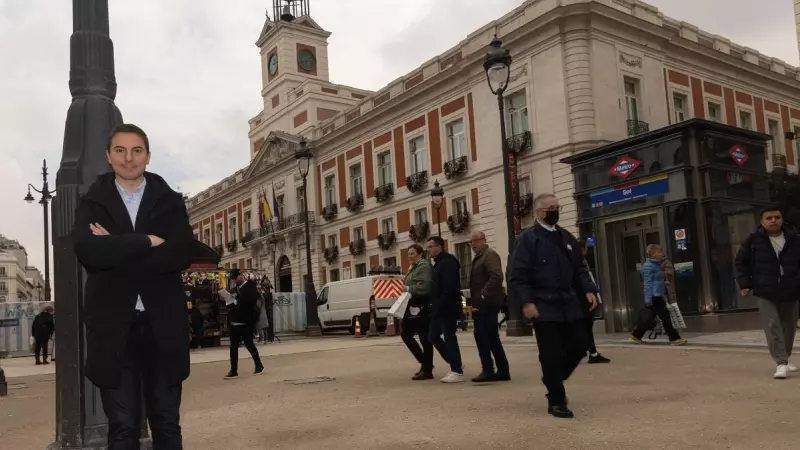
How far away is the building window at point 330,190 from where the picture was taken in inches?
1698

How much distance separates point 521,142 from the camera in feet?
96.0

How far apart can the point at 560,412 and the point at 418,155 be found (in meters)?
30.7

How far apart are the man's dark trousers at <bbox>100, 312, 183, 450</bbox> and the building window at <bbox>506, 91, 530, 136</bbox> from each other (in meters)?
27.2

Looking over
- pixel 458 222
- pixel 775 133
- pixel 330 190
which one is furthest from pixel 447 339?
pixel 330 190

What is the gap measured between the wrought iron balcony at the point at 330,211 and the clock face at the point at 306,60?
39.6 ft

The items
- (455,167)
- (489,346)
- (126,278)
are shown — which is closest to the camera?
(126,278)

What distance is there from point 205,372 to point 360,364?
112 inches

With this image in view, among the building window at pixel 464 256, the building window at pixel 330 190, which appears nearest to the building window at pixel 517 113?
the building window at pixel 464 256

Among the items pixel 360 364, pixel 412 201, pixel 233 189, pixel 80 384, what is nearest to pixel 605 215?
pixel 360 364

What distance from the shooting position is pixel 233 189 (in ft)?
182

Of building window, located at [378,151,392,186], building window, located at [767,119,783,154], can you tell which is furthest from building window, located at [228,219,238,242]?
building window, located at [767,119,783,154]

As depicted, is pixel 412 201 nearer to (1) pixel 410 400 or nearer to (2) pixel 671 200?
(2) pixel 671 200

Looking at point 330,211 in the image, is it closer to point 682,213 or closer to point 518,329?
point 518,329

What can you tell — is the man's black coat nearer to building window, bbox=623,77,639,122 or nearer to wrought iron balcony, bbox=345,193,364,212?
building window, bbox=623,77,639,122
